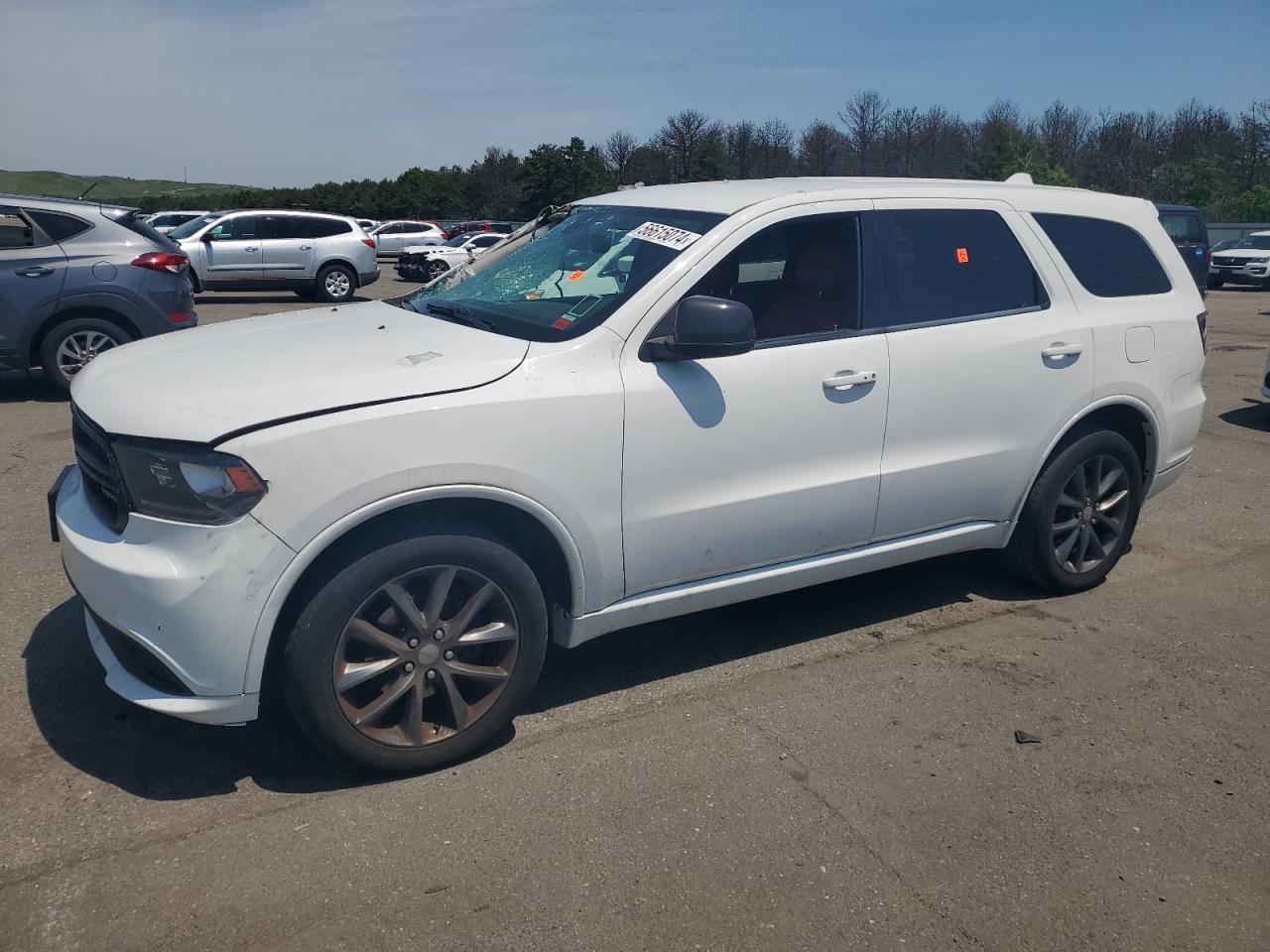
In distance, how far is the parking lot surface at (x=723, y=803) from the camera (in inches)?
109

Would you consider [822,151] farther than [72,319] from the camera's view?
Yes

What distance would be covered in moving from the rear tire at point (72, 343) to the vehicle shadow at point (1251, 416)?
9564 millimetres

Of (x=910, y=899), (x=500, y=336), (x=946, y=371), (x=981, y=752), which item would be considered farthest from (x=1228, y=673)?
(x=500, y=336)

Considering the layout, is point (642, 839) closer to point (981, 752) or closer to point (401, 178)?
point (981, 752)

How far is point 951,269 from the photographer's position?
14.7 feet

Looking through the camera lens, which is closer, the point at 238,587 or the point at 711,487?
the point at 238,587

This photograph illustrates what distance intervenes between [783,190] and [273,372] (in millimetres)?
2103

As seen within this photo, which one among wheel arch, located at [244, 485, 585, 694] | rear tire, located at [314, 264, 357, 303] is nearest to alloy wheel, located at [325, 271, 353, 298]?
rear tire, located at [314, 264, 357, 303]

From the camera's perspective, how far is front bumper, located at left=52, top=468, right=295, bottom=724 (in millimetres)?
2998

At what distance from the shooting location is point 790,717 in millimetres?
3842

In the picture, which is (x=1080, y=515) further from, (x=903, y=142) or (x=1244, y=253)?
(x=903, y=142)

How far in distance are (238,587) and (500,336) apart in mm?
1238

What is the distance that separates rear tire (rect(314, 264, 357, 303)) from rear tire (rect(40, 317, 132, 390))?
36.6 ft

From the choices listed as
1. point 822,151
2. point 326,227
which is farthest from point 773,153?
point 326,227
